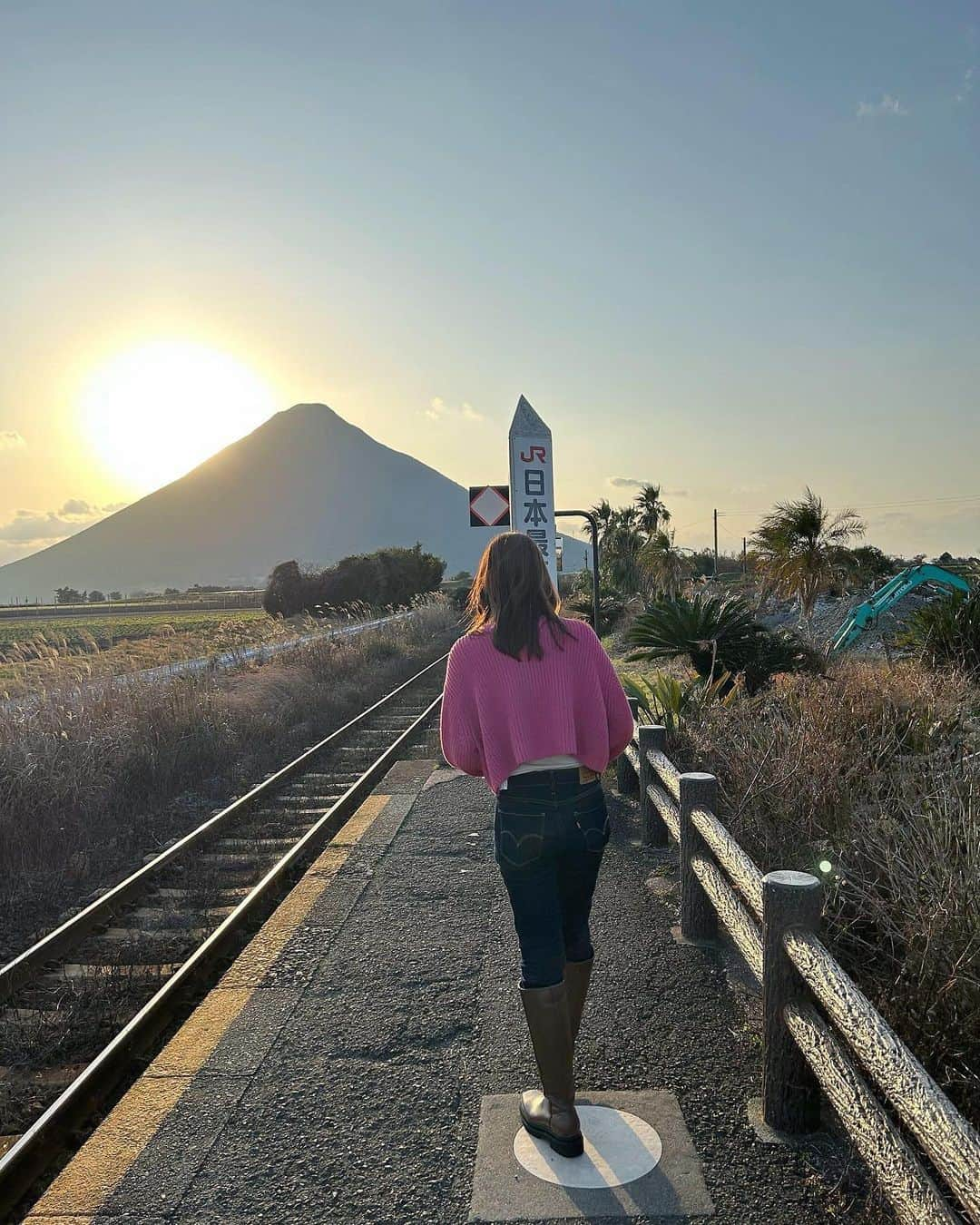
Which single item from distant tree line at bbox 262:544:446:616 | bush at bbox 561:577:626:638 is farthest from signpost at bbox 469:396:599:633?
distant tree line at bbox 262:544:446:616

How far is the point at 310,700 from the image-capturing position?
15500 millimetres

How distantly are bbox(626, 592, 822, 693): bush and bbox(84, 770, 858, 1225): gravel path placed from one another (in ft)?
15.4

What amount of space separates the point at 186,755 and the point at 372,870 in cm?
491

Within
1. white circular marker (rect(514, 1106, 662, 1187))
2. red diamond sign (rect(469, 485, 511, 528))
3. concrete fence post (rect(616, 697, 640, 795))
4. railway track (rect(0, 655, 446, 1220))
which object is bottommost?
railway track (rect(0, 655, 446, 1220))

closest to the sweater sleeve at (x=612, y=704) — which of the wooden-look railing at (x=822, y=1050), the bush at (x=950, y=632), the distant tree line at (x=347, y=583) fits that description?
the wooden-look railing at (x=822, y=1050)

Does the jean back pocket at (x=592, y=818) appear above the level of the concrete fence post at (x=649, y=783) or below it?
above

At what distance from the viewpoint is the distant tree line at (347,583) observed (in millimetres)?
51000

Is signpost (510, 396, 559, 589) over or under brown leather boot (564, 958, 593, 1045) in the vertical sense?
over

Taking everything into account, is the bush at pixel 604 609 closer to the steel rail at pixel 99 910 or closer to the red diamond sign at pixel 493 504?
the red diamond sign at pixel 493 504

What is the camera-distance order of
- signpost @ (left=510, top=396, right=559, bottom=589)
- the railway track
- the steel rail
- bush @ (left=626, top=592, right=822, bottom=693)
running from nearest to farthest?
the railway track, the steel rail, bush @ (left=626, top=592, right=822, bottom=693), signpost @ (left=510, top=396, right=559, bottom=589)

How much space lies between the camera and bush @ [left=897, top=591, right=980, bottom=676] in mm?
10750

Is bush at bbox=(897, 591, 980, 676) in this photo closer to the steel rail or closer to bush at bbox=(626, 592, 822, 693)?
bush at bbox=(626, 592, 822, 693)

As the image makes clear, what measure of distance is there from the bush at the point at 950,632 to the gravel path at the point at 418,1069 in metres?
6.75

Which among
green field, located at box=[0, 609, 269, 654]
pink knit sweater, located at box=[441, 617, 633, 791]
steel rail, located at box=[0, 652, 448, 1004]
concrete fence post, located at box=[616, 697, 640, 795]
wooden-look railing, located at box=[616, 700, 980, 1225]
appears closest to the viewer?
wooden-look railing, located at box=[616, 700, 980, 1225]
